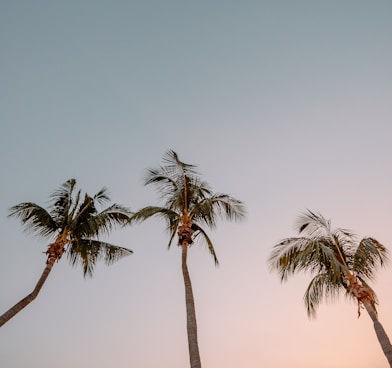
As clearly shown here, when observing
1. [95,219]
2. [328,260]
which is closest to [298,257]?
[328,260]

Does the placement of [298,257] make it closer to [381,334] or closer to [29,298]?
[381,334]

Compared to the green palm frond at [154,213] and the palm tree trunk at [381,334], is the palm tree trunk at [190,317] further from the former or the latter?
the palm tree trunk at [381,334]

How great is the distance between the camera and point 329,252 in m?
12.6

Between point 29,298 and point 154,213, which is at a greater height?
point 154,213

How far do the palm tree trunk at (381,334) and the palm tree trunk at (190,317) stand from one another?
6816 millimetres

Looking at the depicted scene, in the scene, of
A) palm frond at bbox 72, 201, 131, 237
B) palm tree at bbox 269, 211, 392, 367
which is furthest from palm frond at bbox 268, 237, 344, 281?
palm frond at bbox 72, 201, 131, 237

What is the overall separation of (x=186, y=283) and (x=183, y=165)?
19.0 feet

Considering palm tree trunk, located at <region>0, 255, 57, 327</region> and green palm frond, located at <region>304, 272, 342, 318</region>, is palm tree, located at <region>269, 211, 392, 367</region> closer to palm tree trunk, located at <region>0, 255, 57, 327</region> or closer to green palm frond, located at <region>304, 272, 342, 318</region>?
green palm frond, located at <region>304, 272, 342, 318</region>

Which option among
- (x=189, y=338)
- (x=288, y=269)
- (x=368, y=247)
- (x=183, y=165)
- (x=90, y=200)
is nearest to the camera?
(x=189, y=338)

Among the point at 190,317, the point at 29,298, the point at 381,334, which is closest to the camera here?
the point at 190,317

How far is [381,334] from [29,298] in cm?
1424

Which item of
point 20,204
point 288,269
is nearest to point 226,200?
point 288,269

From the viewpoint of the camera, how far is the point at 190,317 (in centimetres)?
1141

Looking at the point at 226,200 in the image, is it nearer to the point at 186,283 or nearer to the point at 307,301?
the point at 186,283
